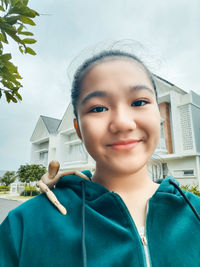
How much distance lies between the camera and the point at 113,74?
79cm

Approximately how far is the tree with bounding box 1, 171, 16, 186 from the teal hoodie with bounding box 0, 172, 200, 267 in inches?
990

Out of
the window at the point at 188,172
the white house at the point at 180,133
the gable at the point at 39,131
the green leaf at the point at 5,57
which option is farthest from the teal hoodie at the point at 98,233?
the gable at the point at 39,131

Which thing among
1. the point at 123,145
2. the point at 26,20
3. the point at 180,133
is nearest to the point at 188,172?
the point at 180,133

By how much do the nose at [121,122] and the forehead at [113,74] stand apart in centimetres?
13

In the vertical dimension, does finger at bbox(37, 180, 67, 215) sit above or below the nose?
below

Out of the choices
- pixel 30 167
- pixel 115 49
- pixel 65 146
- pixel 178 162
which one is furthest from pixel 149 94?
pixel 65 146

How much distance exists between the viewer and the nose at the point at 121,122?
72 centimetres

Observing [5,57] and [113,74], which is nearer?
[113,74]

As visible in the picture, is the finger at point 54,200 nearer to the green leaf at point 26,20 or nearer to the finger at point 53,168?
the finger at point 53,168

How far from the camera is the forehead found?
78 centimetres

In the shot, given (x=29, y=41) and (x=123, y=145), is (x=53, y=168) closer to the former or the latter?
(x=123, y=145)

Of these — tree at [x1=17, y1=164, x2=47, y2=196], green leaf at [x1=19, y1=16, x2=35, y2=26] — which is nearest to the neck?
green leaf at [x1=19, y1=16, x2=35, y2=26]

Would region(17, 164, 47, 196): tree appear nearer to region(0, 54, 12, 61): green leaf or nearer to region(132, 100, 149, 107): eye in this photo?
region(0, 54, 12, 61): green leaf

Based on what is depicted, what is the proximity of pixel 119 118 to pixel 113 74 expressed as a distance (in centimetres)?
21
